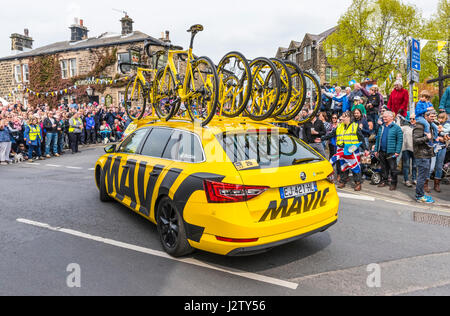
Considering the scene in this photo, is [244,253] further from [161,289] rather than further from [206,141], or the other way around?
[206,141]

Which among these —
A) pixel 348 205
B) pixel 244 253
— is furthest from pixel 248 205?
pixel 348 205

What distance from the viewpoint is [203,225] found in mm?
3568

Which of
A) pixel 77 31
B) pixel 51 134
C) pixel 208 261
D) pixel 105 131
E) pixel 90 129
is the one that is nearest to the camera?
pixel 208 261

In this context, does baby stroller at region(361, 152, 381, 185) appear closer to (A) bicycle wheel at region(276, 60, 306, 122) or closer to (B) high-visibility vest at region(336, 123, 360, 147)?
(B) high-visibility vest at region(336, 123, 360, 147)

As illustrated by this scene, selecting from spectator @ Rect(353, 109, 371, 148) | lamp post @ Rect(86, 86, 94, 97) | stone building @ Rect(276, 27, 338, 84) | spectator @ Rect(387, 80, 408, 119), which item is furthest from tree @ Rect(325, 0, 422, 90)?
lamp post @ Rect(86, 86, 94, 97)

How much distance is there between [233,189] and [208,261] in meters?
1.10

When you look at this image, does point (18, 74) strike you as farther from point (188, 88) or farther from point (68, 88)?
point (188, 88)

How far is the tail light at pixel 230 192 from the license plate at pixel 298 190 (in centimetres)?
26

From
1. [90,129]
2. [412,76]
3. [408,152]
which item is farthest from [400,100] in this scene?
[90,129]

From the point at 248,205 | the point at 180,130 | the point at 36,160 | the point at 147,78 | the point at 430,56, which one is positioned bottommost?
the point at 36,160

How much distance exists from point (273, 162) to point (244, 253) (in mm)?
1053

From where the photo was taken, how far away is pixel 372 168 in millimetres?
8766

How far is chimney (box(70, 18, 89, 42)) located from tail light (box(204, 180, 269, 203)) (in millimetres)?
37197
